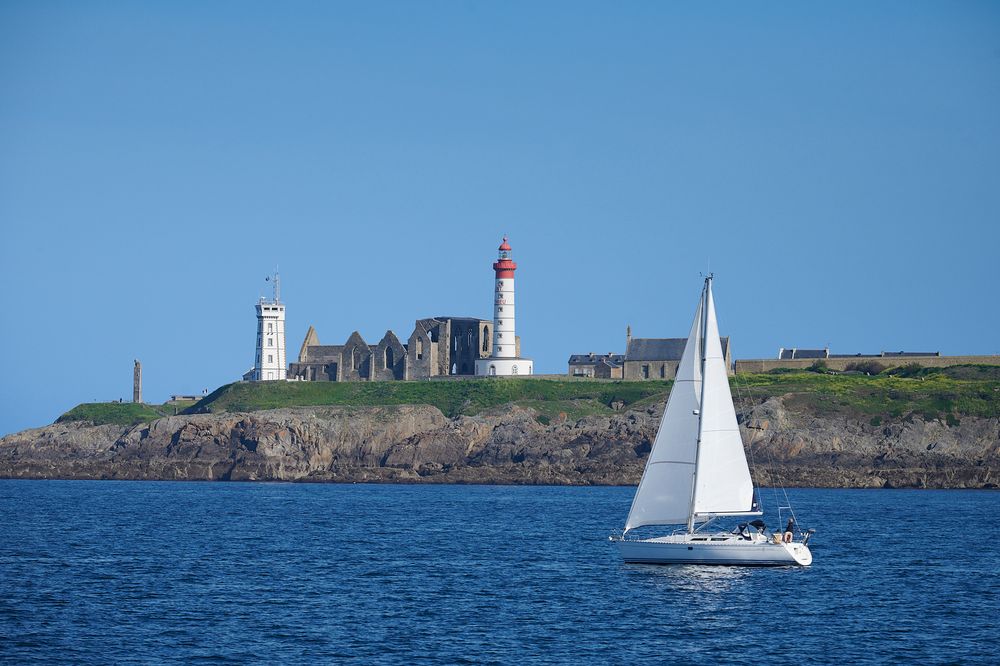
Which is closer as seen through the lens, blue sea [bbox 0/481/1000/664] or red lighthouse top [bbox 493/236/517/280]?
blue sea [bbox 0/481/1000/664]

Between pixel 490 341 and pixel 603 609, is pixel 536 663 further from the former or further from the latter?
pixel 490 341

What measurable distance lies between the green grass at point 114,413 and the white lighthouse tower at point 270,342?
26.3 ft

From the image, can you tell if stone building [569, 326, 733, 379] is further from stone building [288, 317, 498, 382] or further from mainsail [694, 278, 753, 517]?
mainsail [694, 278, 753, 517]

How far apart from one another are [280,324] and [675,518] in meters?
81.8

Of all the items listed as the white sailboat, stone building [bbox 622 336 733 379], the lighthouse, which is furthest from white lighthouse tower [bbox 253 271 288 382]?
the white sailboat

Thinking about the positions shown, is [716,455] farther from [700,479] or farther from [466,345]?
[466,345]

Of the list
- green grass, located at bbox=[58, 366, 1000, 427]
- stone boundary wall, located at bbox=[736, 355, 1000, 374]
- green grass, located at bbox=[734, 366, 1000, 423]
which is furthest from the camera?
stone boundary wall, located at bbox=[736, 355, 1000, 374]

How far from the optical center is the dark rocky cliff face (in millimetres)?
87812

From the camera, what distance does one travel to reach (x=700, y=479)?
140 ft

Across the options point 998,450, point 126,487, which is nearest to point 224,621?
point 126,487

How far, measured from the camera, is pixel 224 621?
114 ft

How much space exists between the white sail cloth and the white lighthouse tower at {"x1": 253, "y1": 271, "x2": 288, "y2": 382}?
79830 mm

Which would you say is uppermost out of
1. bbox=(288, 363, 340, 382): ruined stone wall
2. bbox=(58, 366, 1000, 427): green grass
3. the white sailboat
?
bbox=(288, 363, 340, 382): ruined stone wall

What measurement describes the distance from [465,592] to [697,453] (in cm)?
824
